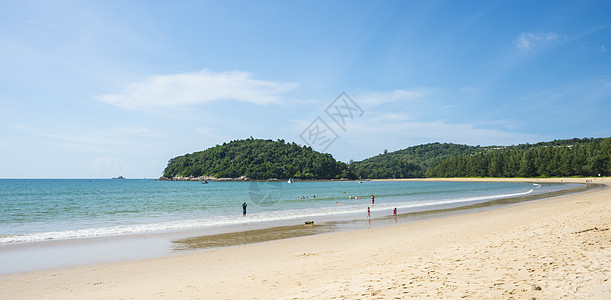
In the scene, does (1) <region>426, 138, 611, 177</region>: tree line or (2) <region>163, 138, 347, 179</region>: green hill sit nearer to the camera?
(1) <region>426, 138, 611, 177</region>: tree line

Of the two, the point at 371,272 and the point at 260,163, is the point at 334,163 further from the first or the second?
the point at 371,272

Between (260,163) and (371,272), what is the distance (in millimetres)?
152118

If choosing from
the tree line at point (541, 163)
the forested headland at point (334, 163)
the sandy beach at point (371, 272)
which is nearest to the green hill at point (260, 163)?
the forested headland at point (334, 163)

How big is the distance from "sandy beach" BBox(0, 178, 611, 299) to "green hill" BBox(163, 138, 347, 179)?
145 m

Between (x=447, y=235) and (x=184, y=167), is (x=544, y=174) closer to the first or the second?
(x=447, y=235)

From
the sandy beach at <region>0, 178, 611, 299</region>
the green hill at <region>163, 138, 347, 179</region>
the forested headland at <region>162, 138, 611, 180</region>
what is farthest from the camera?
the green hill at <region>163, 138, 347, 179</region>

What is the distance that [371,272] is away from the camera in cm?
863

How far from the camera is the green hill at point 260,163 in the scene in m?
161

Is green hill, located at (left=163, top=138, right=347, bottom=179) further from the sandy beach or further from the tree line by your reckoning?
the sandy beach

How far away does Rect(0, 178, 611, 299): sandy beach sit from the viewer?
6684 mm

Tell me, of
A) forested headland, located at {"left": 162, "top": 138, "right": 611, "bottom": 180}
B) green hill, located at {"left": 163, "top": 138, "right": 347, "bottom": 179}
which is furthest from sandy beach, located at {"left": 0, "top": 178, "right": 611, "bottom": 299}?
green hill, located at {"left": 163, "top": 138, "right": 347, "bottom": 179}

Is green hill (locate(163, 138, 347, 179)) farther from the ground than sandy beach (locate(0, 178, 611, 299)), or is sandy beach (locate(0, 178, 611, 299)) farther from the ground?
green hill (locate(163, 138, 347, 179))

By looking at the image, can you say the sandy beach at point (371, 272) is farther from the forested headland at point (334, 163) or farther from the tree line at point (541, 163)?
the forested headland at point (334, 163)

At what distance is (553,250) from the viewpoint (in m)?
9.48
